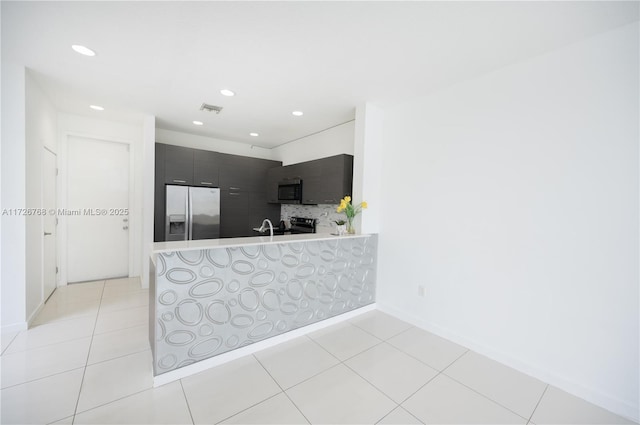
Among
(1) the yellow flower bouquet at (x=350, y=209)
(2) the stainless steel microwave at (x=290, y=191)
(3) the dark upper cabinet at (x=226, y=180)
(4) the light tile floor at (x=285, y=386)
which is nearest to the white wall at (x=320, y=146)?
(3) the dark upper cabinet at (x=226, y=180)

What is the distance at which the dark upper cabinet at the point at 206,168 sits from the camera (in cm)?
453

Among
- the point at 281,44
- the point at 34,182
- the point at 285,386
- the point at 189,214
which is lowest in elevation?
the point at 285,386

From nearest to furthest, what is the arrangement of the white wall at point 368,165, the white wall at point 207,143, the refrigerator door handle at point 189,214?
1. the white wall at point 368,165
2. the refrigerator door handle at point 189,214
3. the white wall at point 207,143

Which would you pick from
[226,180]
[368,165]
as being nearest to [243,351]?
[368,165]

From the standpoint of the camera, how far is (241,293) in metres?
2.27

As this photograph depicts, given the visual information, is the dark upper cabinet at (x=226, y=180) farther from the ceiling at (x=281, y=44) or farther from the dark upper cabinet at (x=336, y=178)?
the dark upper cabinet at (x=336, y=178)

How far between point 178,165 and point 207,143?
1.03 meters

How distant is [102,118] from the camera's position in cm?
407

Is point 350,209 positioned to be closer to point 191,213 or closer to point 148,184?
point 191,213

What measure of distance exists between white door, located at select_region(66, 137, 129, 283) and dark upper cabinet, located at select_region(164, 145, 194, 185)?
2.60 feet

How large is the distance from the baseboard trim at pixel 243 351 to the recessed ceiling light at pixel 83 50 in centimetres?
273

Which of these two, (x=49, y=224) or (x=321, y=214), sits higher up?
(x=321, y=214)

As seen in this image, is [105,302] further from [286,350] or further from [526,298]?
[526,298]

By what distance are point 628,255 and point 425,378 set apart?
5.52 feet
